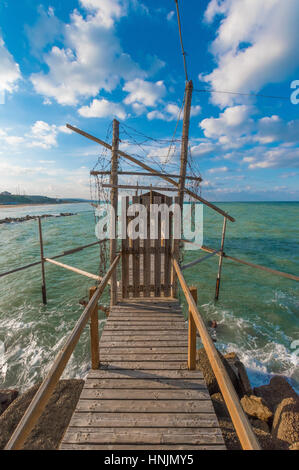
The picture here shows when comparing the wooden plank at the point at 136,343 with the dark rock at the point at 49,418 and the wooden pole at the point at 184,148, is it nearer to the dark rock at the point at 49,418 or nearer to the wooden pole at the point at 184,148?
the dark rock at the point at 49,418

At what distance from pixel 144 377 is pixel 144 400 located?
37 cm

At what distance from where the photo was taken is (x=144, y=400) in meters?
2.69

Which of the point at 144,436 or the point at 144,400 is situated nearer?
the point at 144,436

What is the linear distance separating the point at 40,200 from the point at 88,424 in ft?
619

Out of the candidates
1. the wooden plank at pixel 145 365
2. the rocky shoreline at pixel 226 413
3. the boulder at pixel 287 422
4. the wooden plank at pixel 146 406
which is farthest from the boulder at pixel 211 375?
the wooden plank at pixel 146 406

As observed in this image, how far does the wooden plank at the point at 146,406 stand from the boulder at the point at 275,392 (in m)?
3.22

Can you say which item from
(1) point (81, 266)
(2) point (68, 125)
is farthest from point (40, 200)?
(2) point (68, 125)

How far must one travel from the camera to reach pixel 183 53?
4.11m

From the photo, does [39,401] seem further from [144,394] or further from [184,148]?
[184,148]

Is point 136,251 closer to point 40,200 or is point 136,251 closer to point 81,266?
point 81,266

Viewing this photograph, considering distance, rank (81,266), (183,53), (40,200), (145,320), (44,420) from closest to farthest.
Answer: (44,420) → (183,53) → (145,320) → (81,266) → (40,200)

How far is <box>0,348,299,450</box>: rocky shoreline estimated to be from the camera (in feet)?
10.4

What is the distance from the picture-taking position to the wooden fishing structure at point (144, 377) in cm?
191

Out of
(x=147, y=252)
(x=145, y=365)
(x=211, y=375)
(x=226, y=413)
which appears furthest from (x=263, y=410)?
(x=147, y=252)
